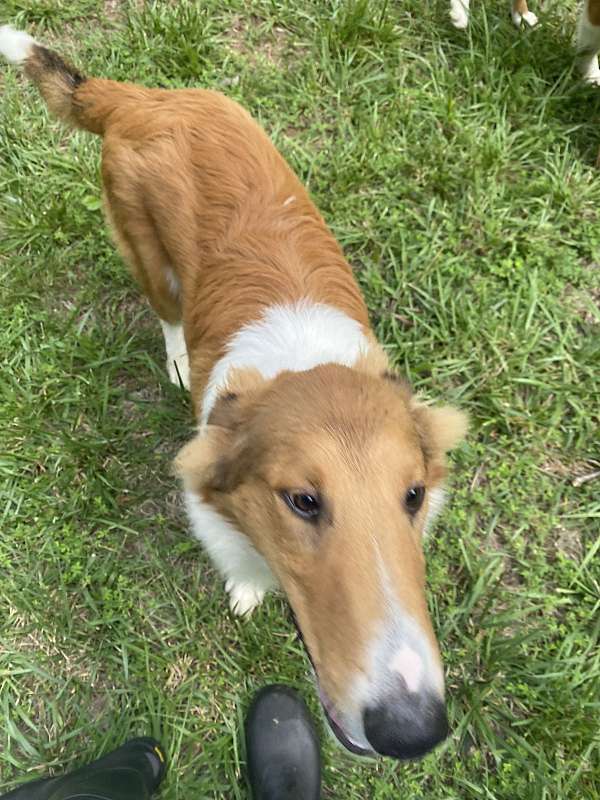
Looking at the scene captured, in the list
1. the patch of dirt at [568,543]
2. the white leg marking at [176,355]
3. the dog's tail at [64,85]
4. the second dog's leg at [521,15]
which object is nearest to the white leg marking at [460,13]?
the second dog's leg at [521,15]

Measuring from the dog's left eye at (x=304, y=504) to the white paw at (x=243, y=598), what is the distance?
4.66 feet

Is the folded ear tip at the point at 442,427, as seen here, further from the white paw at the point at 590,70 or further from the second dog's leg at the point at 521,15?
the second dog's leg at the point at 521,15

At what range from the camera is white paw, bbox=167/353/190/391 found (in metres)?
3.78

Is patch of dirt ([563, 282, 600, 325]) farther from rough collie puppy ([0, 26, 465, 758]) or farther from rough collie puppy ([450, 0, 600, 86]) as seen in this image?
rough collie puppy ([0, 26, 465, 758])

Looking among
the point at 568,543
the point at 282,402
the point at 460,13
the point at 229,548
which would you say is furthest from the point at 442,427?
the point at 460,13

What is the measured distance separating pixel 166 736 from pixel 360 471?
2058 millimetres

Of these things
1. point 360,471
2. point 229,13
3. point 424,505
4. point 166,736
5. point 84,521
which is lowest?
point 166,736

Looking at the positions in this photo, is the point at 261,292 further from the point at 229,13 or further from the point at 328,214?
the point at 229,13

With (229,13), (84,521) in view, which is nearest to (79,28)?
(229,13)

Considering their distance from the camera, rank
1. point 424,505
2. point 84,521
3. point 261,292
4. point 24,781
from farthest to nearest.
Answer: point 84,521 → point 24,781 → point 261,292 → point 424,505

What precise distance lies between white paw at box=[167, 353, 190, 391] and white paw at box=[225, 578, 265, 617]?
1.22 m

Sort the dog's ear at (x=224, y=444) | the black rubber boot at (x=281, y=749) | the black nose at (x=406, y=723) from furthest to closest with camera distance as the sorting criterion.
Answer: the black rubber boot at (x=281, y=749) → the dog's ear at (x=224, y=444) → the black nose at (x=406, y=723)

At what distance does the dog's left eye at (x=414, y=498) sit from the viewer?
2025 millimetres

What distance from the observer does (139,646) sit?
129 inches
